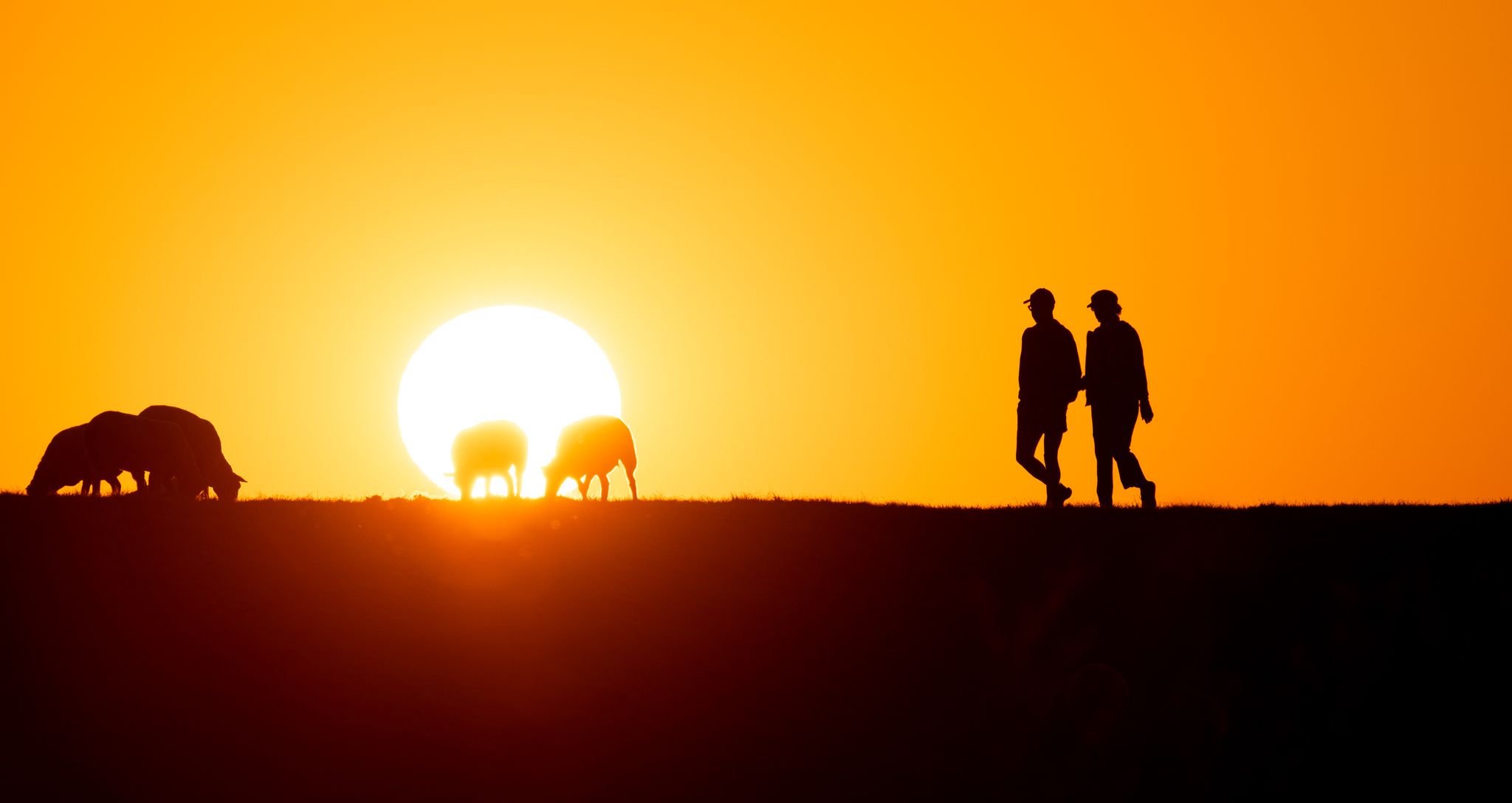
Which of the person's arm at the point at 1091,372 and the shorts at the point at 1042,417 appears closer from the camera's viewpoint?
the person's arm at the point at 1091,372

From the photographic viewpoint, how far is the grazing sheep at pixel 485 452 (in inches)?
1049

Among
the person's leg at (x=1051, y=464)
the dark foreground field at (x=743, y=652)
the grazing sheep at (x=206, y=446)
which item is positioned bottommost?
the dark foreground field at (x=743, y=652)

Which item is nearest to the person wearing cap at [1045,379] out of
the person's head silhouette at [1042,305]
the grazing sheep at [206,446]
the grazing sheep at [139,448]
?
the person's head silhouette at [1042,305]

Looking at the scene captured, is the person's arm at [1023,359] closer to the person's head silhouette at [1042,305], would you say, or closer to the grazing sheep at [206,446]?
the person's head silhouette at [1042,305]

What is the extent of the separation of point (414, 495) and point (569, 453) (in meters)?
4.10

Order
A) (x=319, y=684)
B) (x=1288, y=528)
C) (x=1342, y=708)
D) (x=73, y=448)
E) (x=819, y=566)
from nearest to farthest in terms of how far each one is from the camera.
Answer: (x=1342, y=708), (x=319, y=684), (x=819, y=566), (x=1288, y=528), (x=73, y=448)

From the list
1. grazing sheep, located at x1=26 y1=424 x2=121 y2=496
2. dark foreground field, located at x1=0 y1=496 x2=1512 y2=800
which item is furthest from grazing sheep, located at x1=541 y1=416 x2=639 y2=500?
grazing sheep, located at x1=26 y1=424 x2=121 y2=496

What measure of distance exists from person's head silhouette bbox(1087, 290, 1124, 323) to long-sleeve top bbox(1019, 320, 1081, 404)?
21.2 inches

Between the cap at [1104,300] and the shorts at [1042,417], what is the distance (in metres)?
1.48

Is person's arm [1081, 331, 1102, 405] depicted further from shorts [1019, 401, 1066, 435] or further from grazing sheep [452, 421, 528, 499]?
grazing sheep [452, 421, 528, 499]

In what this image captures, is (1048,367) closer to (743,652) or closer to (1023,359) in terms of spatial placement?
(1023,359)

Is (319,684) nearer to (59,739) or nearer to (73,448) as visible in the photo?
(59,739)

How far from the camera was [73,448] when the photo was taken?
27172 millimetres

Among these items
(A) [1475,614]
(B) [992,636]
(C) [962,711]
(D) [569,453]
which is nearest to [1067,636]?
(C) [962,711]
